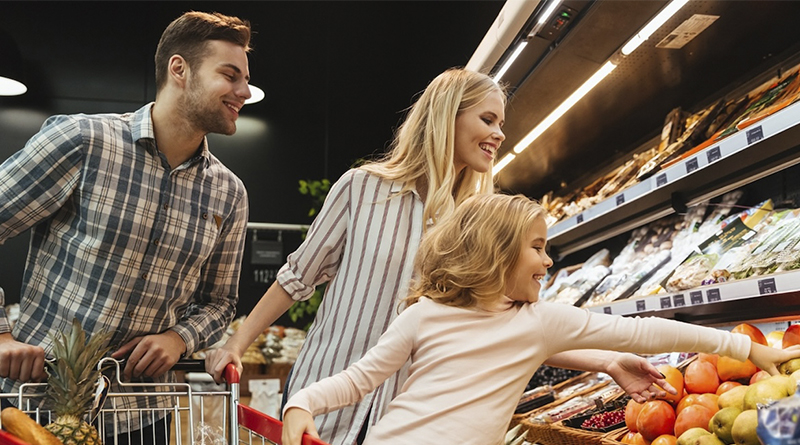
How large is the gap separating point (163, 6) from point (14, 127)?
5.28ft

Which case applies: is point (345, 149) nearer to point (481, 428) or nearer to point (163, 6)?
point (163, 6)

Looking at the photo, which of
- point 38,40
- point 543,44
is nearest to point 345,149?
point 38,40

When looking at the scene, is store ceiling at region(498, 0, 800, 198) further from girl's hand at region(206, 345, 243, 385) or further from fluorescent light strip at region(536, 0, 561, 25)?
girl's hand at region(206, 345, 243, 385)

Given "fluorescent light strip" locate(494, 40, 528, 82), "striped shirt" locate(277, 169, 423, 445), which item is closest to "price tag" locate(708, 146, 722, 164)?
"fluorescent light strip" locate(494, 40, 528, 82)

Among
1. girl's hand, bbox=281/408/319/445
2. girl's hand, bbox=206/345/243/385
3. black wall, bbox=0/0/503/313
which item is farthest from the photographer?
black wall, bbox=0/0/503/313

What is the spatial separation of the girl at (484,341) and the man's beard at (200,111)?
2.77 feet

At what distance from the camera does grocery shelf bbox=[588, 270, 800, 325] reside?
5.83 ft

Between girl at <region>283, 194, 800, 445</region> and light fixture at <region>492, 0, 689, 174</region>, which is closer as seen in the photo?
girl at <region>283, 194, 800, 445</region>

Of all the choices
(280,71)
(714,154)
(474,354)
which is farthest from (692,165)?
(280,71)

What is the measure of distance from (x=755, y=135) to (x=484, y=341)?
3.65 feet

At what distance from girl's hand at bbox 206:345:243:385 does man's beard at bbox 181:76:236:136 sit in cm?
62

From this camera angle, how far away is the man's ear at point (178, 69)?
199 centimetres

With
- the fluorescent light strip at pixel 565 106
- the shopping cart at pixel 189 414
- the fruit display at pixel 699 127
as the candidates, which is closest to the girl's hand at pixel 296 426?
the shopping cart at pixel 189 414

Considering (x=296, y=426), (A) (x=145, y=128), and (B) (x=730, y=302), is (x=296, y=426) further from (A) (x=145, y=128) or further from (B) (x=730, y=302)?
(B) (x=730, y=302)
